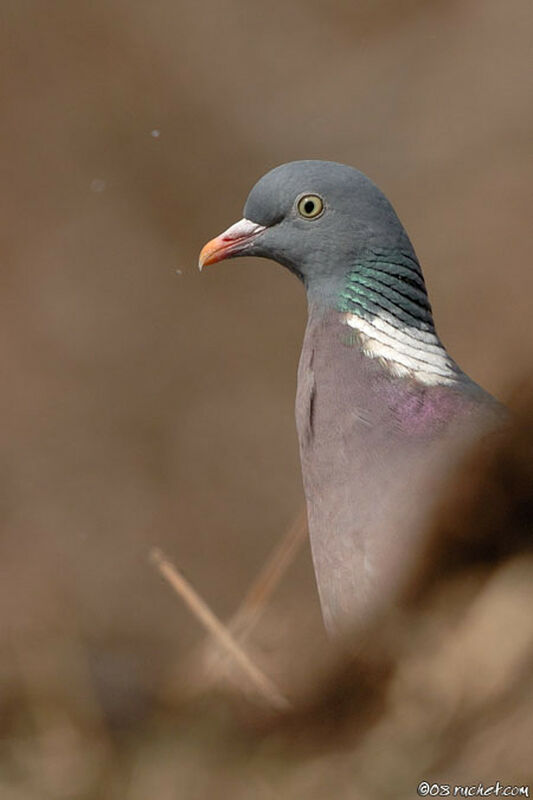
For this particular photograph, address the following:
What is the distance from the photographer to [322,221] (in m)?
2.04

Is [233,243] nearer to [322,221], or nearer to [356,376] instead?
[322,221]

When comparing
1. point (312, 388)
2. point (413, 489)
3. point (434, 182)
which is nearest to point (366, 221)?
point (312, 388)

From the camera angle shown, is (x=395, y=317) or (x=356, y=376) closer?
(x=356, y=376)

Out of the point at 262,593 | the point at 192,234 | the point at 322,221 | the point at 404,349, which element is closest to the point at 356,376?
the point at 404,349

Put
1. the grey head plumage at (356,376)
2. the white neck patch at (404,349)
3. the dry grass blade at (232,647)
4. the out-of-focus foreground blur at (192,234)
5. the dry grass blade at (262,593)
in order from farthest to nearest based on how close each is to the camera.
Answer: the out-of-focus foreground blur at (192,234) → the white neck patch at (404,349) → the grey head plumage at (356,376) → the dry grass blade at (262,593) → the dry grass blade at (232,647)

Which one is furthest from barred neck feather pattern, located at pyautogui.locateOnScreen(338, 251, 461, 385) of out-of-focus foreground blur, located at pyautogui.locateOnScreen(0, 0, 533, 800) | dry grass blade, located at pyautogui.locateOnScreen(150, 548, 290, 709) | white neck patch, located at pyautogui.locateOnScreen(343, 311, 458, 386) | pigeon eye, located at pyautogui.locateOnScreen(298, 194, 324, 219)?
out-of-focus foreground blur, located at pyautogui.locateOnScreen(0, 0, 533, 800)

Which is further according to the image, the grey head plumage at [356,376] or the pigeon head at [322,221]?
the pigeon head at [322,221]

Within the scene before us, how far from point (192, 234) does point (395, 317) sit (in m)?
3.08

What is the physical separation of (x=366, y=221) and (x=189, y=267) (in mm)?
3017

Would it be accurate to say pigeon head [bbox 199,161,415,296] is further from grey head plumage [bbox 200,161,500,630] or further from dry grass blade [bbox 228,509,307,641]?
dry grass blade [bbox 228,509,307,641]

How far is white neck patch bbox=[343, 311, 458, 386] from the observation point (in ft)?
6.11

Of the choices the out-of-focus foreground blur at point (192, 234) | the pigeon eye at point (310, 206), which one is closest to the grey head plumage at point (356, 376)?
the pigeon eye at point (310, 206)

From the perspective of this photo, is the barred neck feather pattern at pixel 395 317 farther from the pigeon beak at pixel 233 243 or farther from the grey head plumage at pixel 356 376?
the pigeon beak at pixel 233 243

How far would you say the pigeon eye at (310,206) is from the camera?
205 cm
